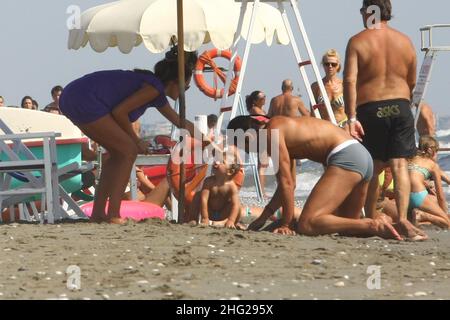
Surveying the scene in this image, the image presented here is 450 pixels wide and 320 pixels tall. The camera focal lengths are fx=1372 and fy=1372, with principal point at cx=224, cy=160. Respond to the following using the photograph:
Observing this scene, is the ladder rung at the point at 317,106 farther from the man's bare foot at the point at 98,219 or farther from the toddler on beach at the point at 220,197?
the man's bare foot at the point at 98,219

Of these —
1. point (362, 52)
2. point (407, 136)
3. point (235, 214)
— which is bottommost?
point (235, 214)

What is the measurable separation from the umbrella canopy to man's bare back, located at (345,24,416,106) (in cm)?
565

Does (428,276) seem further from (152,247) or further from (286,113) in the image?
(286,113)

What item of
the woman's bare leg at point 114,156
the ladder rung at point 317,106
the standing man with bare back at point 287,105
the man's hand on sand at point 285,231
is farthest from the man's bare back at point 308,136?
the standing man with bare back at point 287,105

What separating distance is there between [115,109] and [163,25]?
6.11 meters

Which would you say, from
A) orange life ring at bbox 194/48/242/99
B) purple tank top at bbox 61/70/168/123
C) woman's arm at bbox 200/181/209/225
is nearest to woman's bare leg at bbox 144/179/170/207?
woman's arm at bbox 200/181/209/225

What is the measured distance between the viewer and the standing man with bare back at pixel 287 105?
16094 millimetres

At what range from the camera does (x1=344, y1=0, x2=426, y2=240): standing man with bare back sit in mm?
9508

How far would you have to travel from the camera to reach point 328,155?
372 inches

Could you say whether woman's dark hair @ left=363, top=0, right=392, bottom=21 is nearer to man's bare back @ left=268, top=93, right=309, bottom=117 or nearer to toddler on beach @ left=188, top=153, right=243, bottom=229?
toddler on beach @ left=188, top=153, right=243, bottom=229

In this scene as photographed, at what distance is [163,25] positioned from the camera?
51.2ft

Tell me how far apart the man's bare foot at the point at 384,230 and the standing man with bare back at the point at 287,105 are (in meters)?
6.74
